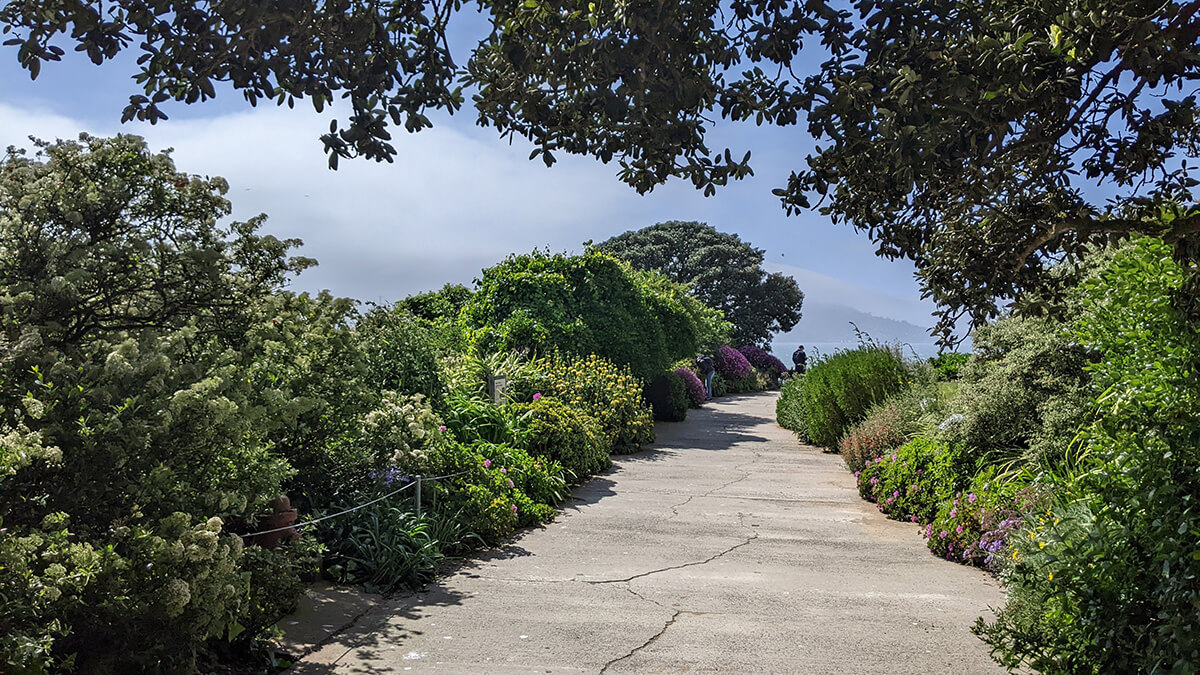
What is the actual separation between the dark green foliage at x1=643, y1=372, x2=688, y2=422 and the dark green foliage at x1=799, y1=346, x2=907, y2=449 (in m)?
4.44

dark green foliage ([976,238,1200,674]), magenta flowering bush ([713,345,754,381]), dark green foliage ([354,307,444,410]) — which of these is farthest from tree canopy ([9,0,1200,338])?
magenta flowering bush ([713,345,754,381])

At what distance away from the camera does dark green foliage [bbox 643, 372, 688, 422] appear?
64.4ft

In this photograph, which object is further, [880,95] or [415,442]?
[415,442]

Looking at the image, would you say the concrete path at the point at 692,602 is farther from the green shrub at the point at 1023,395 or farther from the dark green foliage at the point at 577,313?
the dark green foliage at the point at 577,313

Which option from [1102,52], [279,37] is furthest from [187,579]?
[1102,52]

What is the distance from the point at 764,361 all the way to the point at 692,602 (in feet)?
106

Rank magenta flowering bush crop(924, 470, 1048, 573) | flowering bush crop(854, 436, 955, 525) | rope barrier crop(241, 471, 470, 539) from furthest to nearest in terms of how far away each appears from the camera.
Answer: flowering bush crop(854, 436, 955, 525) → magenta flowering bush crop(924, 470, 1048, 573) → rope barrier crop(241, 471, 470, 539)

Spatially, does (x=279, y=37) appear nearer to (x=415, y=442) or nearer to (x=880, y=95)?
(x=880, y=95)

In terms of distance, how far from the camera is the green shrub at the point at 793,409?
54.7ft

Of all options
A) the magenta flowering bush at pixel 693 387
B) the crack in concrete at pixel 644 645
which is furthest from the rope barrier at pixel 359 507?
the magenta flowering bush at pixel 693 387

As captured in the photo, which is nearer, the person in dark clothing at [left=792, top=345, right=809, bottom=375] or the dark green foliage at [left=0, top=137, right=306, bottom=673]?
the dark green foliage at [left=0, top=137, right=306, bottom=673]

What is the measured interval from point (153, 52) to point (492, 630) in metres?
3.90

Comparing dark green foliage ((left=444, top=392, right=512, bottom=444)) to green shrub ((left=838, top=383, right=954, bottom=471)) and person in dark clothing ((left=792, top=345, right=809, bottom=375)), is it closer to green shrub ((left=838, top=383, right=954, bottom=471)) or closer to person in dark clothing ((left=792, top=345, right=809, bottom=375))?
green shrub ((left=838, top=383, right=954, bottom=471))

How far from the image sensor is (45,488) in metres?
3.72
